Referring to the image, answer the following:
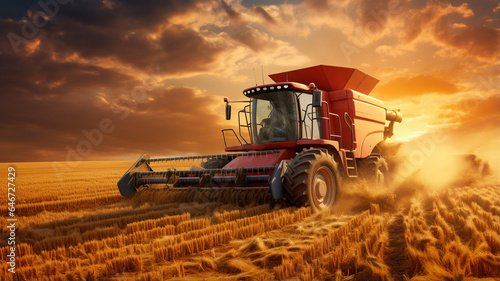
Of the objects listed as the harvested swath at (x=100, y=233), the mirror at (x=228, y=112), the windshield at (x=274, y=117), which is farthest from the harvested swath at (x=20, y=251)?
the mirror at (x=228, y=112)

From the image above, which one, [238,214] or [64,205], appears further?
Result: [64,205]

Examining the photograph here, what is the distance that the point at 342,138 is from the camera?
31.9 feet

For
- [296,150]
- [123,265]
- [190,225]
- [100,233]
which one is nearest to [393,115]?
[296,150]

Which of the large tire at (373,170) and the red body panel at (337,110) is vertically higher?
the red body panel at (337,110)

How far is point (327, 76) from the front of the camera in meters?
9.41

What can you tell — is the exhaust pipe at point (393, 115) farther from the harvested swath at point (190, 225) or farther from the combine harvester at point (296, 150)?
the harvested swath at point (190, 225)

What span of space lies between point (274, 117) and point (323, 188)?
84.0 inches

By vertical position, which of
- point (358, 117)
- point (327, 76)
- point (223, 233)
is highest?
point (327, 76)

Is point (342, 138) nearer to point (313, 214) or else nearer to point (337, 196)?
point (337, 196)

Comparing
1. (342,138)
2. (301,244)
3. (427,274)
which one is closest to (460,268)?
(427,274)

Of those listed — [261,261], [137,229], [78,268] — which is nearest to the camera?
[78,268]

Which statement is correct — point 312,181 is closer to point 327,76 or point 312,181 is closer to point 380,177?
point 327,76

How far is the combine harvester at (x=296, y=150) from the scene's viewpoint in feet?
22.9

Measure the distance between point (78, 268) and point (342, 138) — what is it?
25.2 feet
